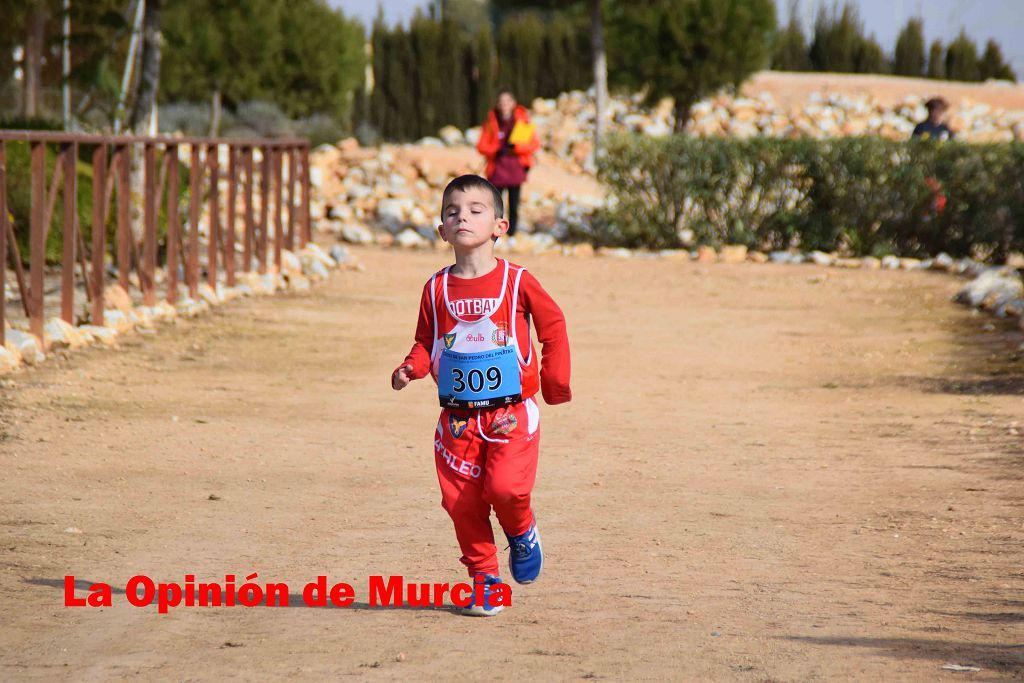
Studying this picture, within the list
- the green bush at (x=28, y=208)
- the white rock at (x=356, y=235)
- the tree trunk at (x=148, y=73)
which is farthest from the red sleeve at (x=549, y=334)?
the white rock at (x=356, y=235)

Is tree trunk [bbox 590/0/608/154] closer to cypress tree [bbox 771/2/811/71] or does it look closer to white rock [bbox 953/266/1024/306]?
cypress tree [bbox 771/2/811/71]

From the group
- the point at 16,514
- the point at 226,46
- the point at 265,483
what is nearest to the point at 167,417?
the point at 265,483

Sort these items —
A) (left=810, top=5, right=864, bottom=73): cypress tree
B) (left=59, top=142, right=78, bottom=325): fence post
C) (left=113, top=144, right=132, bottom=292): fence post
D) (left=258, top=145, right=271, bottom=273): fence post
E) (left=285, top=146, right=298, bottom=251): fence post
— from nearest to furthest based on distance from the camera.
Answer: (left=59, top=142, right=78, bottom=325): fence post
(left=113, top=144, right=132, bottom=292): fence post
(left=258, top=145, right=271, bottom=273): fence post
(left=285, top=146, right=298, bottom=251): fence post
(left=810, top=5, right=864, bottom=73): cypress tree

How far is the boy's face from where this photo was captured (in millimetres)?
4008

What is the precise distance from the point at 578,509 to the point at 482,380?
58.8 inches

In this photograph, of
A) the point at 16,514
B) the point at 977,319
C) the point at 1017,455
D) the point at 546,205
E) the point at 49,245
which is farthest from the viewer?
the point at 546,205

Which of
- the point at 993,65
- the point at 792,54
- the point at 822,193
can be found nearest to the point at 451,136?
the point at 792,54

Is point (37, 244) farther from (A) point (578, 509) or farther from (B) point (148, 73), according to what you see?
(B) point (148, 73)

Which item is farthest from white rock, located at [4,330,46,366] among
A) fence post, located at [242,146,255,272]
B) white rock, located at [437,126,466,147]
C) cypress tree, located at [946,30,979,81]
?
cypress tree, located at [946,30,979,81]

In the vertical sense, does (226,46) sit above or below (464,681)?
above

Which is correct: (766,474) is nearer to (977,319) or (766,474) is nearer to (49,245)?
(977,319)

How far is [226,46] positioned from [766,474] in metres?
28.7

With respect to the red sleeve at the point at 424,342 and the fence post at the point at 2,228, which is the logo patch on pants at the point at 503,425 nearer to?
the red sleeve at the point at 424,342

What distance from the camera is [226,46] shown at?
32812 millimetres
